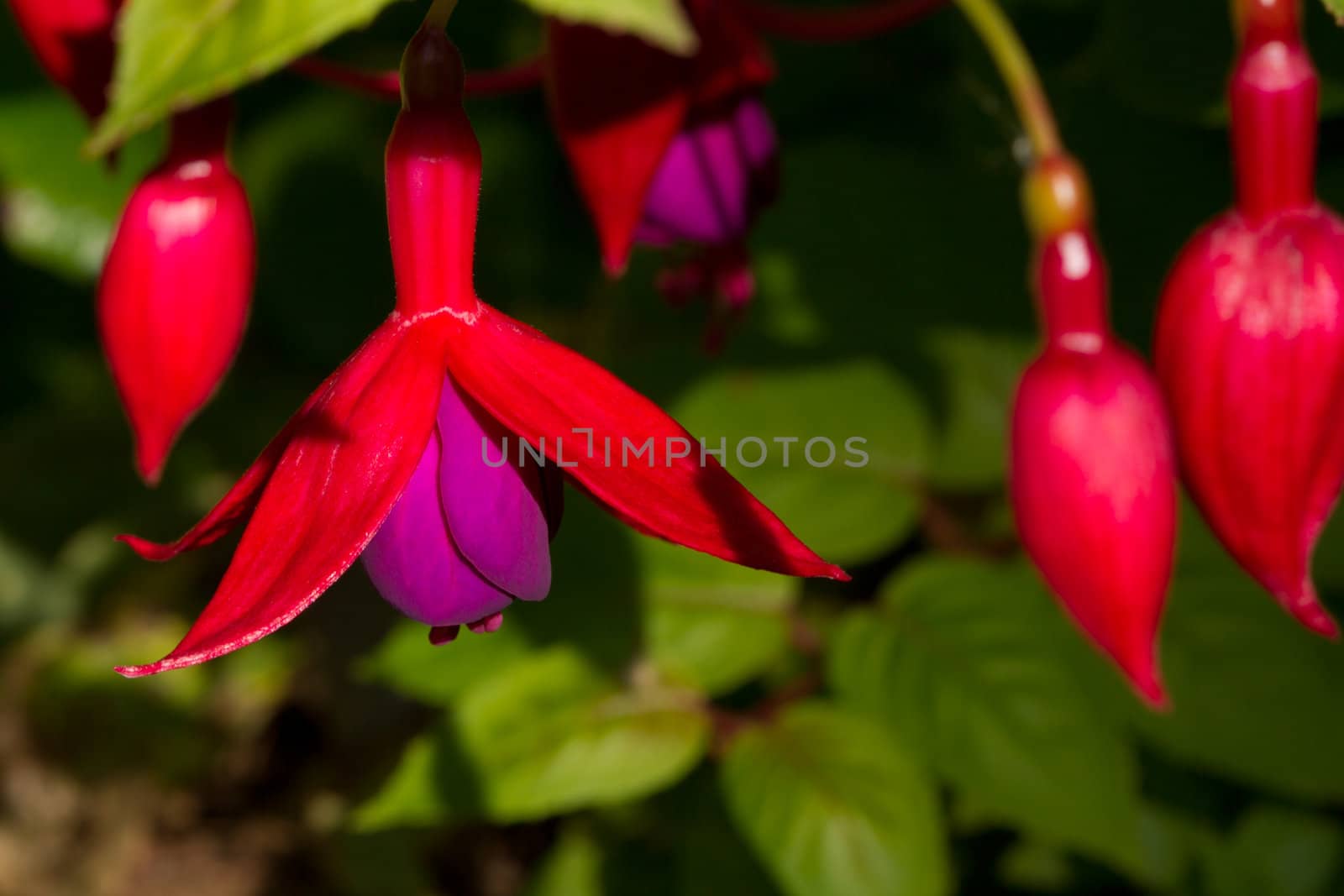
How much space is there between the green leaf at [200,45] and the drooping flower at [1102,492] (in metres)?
0.31

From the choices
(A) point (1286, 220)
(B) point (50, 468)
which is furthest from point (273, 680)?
(A) point (1286, 220)

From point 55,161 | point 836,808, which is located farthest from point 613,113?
point 55,161

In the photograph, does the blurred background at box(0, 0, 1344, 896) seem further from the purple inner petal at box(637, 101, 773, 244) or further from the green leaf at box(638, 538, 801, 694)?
the purple inner petal at box(637, 101, 773, 244)

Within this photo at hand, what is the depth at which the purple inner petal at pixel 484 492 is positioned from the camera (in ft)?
1.56

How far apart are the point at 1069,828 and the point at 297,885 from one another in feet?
3.61

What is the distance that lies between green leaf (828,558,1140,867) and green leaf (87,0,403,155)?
2.30ft

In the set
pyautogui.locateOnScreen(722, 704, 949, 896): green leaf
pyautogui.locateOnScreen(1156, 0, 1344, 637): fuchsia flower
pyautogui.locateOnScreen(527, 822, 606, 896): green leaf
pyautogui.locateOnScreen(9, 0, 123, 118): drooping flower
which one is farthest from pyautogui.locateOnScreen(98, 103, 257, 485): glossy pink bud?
pyautogui.locateOnScreen(527, 822, 606, 896): green leaf

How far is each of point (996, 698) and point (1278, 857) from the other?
0.39 metres

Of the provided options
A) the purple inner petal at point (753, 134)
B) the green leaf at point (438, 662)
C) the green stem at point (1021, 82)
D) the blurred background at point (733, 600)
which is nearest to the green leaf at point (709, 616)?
the blurred background at point (733, 600)

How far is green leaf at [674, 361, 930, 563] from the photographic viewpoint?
40.2 inches

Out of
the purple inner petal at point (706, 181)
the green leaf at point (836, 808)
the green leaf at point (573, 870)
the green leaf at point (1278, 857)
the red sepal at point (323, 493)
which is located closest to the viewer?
the red sepal at point (323, 493)

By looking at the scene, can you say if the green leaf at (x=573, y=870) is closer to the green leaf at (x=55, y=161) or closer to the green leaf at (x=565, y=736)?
the green leaf at (x=565, y=736)

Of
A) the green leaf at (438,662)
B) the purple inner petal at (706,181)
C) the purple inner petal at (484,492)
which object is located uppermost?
the purple inner petal at (706,181)

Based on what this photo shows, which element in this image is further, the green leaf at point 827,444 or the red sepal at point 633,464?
the green leaf at point 827,444
